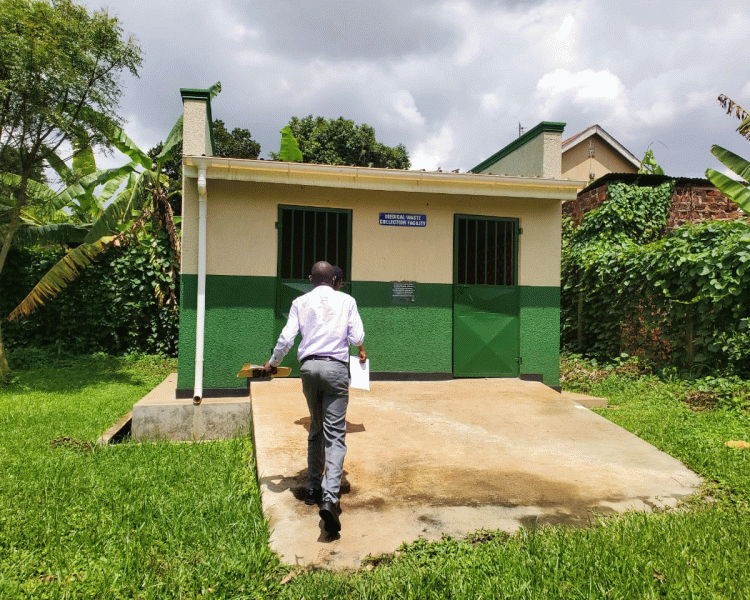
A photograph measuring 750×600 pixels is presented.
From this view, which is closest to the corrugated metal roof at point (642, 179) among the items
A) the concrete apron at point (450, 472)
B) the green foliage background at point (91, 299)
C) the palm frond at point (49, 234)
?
the concrete apron at point (450, 472)

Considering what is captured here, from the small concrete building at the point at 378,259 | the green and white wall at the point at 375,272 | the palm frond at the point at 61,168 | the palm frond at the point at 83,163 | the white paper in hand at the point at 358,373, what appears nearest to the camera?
the white paper in hand at the point at 358,373

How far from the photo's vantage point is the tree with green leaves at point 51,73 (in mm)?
9508

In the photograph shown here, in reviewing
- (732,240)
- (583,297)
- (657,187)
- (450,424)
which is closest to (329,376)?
(450,424)

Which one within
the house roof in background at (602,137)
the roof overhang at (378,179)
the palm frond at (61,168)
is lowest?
the roof overhang at (378,179)

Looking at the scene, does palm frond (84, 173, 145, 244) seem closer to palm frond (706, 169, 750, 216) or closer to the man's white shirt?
the man's white shirt

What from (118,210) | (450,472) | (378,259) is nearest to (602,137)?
(378,259)

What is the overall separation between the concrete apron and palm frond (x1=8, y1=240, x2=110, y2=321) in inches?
260

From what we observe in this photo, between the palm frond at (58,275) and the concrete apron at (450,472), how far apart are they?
6.61m

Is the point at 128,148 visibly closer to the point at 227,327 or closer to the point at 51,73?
the point at 51,73

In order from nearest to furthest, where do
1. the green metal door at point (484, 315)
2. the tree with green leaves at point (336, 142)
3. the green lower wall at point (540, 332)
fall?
the green metal door at point (484, 315) < the green lower wall at point (540, 332) < the tree with green leaves at point (336, 142)

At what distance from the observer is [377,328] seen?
7930 mm

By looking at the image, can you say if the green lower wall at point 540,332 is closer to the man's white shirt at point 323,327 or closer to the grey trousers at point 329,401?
the man's white shirt at point 323,327

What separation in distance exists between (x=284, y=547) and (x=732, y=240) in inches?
328

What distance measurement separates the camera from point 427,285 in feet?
26.6
